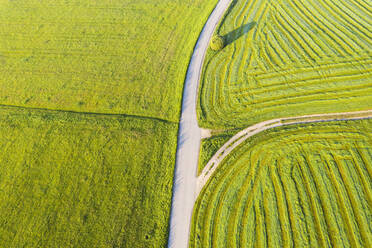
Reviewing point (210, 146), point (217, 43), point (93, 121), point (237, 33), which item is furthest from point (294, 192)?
point (237, 33)

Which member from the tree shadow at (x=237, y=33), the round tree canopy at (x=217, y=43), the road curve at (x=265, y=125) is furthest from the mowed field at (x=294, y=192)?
the tree shadow at (x=237, y=33)

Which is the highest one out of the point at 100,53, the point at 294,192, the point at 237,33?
the point at 237,33

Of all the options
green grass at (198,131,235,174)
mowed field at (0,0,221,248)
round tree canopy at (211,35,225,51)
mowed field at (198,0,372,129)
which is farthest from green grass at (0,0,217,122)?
mowed field at (198,0,372,129)

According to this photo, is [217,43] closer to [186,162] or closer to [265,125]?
[265,125]

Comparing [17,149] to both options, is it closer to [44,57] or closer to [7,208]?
[7,208]

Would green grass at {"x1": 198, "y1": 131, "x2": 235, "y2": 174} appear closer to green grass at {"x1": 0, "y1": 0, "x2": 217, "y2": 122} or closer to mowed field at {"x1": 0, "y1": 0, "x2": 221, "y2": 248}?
mowed field at {"x1": 0, "y1": 0, "x2": 221, "y2": 248}

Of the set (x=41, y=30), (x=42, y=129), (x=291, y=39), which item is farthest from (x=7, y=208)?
(x=291, y=39)
